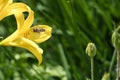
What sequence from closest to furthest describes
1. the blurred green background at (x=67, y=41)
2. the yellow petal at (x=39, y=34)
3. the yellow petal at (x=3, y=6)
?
the yellow petal at (x=3, y=6)
the yellow petal at (x=39, y=34)
the blurred green background at (x=67, y=41)

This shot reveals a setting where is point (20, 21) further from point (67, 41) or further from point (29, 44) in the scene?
point (67, 41)

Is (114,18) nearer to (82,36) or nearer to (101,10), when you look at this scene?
(101,10)

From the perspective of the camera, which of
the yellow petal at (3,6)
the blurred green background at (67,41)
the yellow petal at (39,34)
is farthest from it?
the blurred green background at (67,41)

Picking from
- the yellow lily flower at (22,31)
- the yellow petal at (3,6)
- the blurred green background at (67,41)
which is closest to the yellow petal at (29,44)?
the yellow lily flower at (22,31)

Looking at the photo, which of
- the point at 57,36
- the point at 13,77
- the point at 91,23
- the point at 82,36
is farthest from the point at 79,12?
the point at 13,77

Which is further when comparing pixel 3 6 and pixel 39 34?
pixel 39 34

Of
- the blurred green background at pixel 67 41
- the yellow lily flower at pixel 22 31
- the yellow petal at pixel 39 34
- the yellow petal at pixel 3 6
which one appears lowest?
the blurred green background at pixel 67 41

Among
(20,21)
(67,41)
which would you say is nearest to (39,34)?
(20,21)

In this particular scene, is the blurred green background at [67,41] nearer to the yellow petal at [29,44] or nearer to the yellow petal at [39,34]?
the yellow petal at [39,34]
